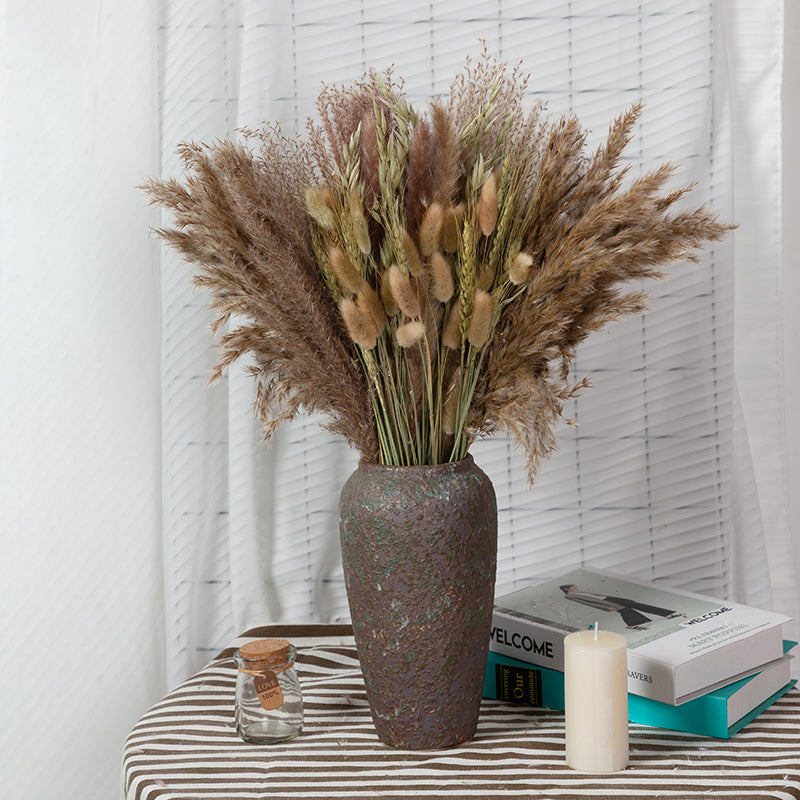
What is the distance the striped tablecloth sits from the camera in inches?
31.8

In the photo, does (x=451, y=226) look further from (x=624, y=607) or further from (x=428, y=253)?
(x=624, y=607)

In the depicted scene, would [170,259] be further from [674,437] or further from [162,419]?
[674,437]

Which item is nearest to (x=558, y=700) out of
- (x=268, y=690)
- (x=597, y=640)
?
(x=597, y=640)

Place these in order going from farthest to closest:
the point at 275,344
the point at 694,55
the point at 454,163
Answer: the point at 694,55
the point at 275,344
the point at 454,163

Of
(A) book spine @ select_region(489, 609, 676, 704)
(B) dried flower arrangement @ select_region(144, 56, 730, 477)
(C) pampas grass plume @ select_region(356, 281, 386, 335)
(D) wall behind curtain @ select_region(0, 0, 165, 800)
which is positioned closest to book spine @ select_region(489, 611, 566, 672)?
(A) book spine @ select_region(489, 609, 676, 704)

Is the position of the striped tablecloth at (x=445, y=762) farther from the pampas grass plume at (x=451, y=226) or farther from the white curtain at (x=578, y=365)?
the pampas grass plume at (x=451, y=226)

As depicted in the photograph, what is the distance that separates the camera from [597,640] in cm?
83

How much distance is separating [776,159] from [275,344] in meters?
0.72

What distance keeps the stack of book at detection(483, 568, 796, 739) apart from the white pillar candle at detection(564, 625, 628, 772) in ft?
0.21

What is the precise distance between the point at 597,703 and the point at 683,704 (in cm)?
12

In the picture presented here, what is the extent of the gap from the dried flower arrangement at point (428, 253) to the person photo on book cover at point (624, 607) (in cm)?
23

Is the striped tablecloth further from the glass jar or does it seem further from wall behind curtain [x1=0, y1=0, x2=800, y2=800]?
wall behind curtain [x1=0, y1=0, x2=800, y2=800]

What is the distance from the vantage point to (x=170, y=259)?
1213 mm

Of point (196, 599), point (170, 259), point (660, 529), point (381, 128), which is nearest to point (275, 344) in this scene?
point (381, 128)
